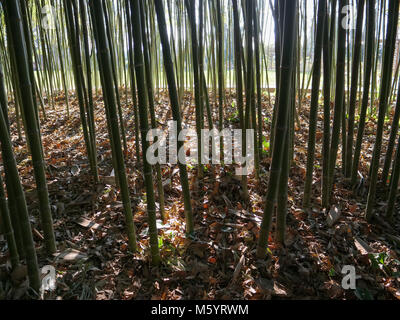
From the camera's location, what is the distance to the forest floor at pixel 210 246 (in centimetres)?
142

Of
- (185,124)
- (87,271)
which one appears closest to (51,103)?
(185,124)

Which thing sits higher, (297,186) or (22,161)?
(22,161)

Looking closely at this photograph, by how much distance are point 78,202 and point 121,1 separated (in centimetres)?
218

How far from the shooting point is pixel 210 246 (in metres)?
1.69

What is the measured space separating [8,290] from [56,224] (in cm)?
54

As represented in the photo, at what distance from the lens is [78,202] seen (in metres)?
2.05

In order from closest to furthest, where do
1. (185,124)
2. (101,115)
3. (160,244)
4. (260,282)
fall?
(260,282)
(160,244)
(185,124)
(101,115)

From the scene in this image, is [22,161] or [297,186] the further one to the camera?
[22,161]

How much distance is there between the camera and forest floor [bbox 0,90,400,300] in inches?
55.9

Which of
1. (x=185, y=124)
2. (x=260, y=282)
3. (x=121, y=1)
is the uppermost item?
(x=121, y=1)

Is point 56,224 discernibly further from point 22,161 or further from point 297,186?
A: point 297,186
